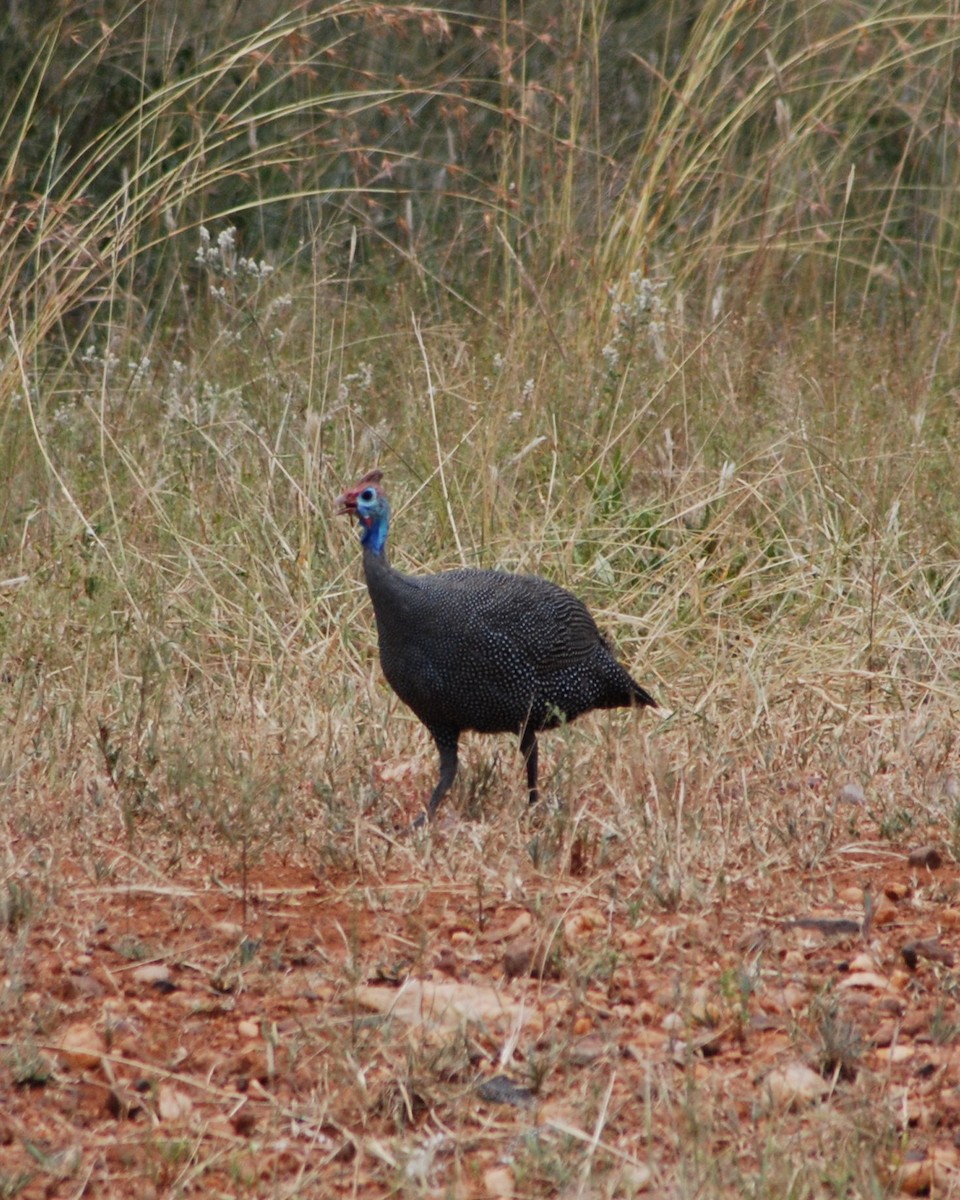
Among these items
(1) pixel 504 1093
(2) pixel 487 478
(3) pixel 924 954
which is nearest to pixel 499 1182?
(1) pixel 504 1093

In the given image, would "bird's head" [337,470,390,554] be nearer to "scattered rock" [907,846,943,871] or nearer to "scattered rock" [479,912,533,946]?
"scattered rock" [479,912,533,946]

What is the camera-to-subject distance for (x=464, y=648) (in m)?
3.90

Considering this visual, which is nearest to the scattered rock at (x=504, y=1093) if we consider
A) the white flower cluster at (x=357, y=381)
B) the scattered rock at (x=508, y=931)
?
the scattered rock at (x=508, y=931)

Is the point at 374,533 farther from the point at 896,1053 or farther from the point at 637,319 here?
the point at 637,319

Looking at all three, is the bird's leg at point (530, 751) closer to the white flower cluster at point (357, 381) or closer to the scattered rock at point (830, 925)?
the scattered rock at point (830, 925)

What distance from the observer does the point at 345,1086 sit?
258 centimetres

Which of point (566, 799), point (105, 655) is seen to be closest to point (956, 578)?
point (566, 799)

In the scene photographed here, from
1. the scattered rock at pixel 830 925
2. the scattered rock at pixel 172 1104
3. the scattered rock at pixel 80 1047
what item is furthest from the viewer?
the scattered rock at pixel 830 925

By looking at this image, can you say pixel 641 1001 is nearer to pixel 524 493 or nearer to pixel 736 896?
pixel 736 896

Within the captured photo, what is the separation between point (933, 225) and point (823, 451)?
283 cm

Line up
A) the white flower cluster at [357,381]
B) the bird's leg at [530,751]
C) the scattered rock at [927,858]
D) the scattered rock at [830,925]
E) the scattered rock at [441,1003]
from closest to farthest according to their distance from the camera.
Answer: the scattered rock at [441,1003]
the scattered rock at [830,925]
the scattered rock at [927,858]
the bird's leg at [530,751]
the white flower cluster at [357,381]

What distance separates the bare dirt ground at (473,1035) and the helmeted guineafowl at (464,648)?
0.52 meters

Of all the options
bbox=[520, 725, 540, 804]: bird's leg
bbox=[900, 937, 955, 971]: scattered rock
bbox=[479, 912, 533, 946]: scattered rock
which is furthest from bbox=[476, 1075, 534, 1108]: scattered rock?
bbox=[520, 725, 540, 804]: bird's leg

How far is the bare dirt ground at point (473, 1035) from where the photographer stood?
2.41m
